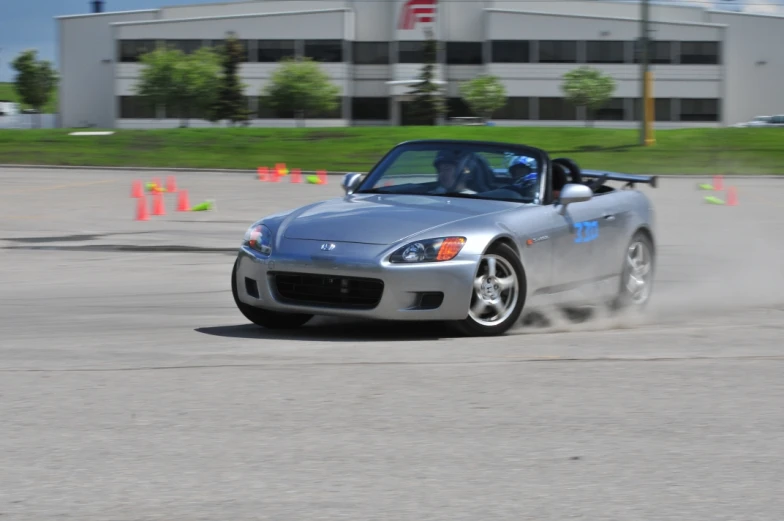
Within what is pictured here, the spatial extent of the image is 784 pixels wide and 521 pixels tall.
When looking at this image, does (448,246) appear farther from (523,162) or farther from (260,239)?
(523,162)

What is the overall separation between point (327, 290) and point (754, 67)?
79473 mm

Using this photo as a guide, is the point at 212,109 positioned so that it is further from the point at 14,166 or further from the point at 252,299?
the point at 252,299

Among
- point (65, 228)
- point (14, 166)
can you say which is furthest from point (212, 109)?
point (65, 228)

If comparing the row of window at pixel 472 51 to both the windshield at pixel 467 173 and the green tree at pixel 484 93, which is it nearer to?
the green tree at pixel 484 93

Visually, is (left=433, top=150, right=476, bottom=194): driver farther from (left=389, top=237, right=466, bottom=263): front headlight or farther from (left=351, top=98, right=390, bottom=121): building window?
(left=351, top=98, right=390, bottom=121): building window

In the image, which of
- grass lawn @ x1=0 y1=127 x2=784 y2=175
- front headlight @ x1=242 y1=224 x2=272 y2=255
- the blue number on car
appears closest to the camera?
front headlight @ x1=242 y1=224 x2=272 y2=255

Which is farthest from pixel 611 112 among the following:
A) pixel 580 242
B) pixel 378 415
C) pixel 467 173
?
pixel 378 415

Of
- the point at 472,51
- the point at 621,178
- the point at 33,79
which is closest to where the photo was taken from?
the point at 621,178

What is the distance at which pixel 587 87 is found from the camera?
73875 mm

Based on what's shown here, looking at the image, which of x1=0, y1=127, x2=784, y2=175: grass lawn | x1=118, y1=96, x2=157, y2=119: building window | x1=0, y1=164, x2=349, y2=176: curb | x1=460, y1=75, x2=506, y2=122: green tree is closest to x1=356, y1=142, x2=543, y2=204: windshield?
x1=0, y1=164, x2=349, y2=176: curb

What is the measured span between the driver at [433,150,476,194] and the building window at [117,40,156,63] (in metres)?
76.7

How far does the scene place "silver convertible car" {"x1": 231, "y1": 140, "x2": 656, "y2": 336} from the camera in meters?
7.45

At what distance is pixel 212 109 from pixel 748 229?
60.0 meters

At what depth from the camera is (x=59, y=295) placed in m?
10.3
